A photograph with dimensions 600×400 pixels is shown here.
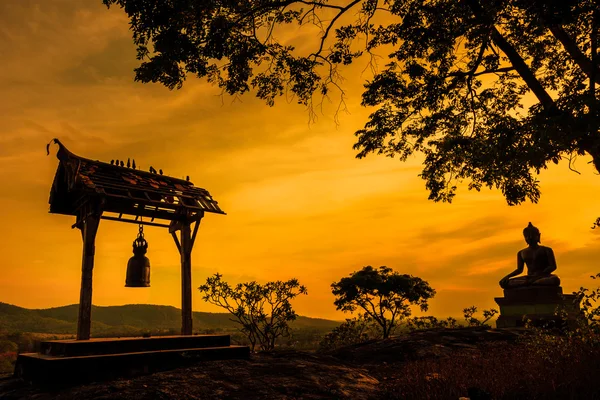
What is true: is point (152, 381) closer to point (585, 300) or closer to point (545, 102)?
point (585, 300)

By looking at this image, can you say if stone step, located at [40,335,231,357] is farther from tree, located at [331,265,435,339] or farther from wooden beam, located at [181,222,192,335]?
tree, located at [331,265,435,339]

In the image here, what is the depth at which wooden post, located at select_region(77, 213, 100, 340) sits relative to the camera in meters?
9.04

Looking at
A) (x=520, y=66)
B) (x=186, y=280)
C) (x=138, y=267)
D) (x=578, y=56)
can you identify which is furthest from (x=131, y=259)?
(x=578, y=56)

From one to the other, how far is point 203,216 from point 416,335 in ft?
23.6

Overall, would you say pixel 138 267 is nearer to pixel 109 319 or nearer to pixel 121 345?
pixel 121 345

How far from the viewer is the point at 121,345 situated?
7988 millimetres

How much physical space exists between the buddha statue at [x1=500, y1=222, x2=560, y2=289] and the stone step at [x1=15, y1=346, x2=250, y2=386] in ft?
46.3

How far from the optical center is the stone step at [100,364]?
7098 mm

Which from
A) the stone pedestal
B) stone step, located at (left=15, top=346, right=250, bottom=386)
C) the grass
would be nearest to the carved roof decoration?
stone step, located at (left=15, top=346, right=250, bottom=386)

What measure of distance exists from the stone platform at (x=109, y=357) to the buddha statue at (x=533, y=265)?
13657 millimetres

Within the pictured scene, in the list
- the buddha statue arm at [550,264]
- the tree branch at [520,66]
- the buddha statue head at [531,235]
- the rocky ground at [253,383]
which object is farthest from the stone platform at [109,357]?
the buddha statue head at [531,235]

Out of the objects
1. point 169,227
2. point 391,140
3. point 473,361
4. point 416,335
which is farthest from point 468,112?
point 169,227

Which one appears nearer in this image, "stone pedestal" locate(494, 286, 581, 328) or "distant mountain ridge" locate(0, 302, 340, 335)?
"stone pedestal" locate(494, 286, 581, 328)

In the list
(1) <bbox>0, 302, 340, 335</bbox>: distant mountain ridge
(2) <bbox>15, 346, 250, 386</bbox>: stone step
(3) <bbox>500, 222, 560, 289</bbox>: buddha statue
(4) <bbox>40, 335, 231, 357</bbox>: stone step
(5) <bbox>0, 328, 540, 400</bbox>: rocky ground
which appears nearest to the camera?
(5) <bbox>0, 328, 540, 400</bbox>: rocky ground
